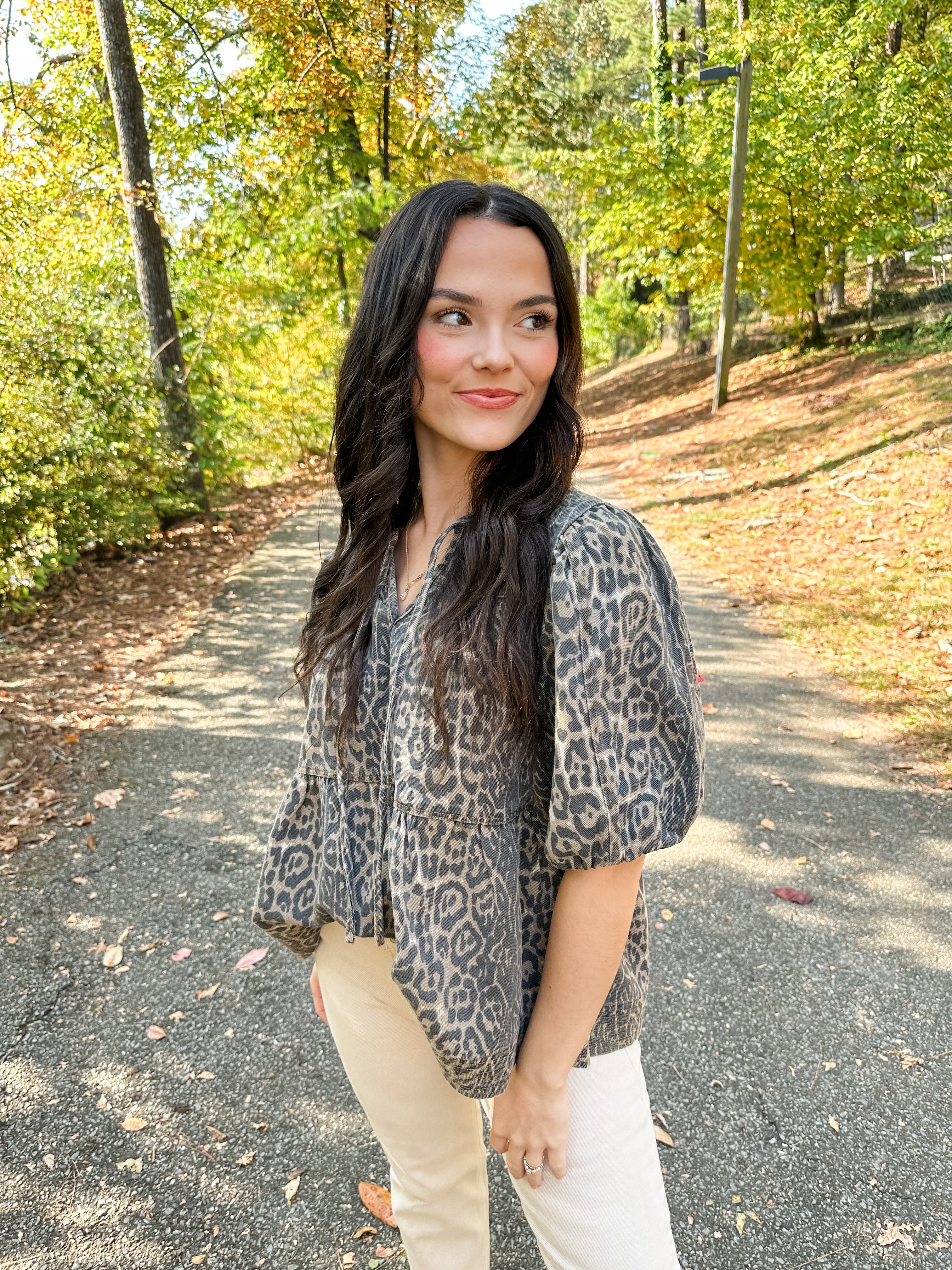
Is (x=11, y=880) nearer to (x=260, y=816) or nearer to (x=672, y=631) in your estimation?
(x=260, y=816)

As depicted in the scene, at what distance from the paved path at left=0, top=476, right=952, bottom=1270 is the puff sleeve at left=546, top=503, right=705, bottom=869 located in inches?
23.3

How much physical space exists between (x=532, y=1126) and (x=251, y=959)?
83.6 inches

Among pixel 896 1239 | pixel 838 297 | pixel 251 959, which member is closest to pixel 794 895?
pixel 896 1239

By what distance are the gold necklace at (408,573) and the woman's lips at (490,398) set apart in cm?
26

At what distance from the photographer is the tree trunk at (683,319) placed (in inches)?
742

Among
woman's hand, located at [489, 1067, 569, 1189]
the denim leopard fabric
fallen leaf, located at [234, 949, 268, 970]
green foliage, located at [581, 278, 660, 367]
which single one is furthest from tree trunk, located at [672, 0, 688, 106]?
woman's hand, located at [489, 1067, 569, 1189]

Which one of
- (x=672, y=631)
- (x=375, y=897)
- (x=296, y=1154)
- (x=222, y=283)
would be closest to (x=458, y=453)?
(x=672, y=631)

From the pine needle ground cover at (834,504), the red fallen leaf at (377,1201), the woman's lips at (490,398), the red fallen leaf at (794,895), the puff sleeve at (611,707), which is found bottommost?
the red fallen leaf at (377,1201)

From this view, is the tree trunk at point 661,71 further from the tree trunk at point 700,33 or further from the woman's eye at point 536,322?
the woman's eye at point 536,322

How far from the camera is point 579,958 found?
3.63ft

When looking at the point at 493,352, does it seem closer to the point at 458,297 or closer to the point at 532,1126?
the point at 458,297

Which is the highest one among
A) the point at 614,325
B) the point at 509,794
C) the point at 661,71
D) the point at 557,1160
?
the point at 661,71

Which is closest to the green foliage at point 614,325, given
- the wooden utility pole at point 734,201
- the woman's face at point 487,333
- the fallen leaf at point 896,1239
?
the wooden utility pole at point 734,201

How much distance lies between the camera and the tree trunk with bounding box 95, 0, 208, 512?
8.05 m
